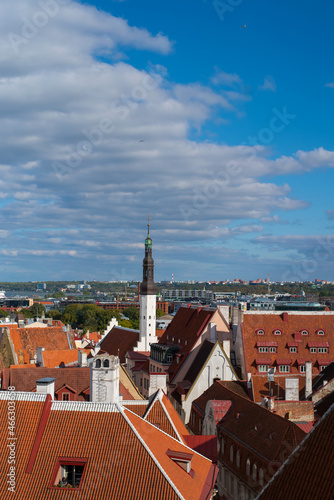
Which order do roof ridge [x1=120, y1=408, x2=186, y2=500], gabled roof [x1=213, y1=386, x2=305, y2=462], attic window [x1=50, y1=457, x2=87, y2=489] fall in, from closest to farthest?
roof ridge [x1=120, y1=408, x2=186, y2=500]
attic window [x1=50, y1=457, x2=87, y2=489]
gabled roof [x1=213, y1=386, x2=305, y2=462]

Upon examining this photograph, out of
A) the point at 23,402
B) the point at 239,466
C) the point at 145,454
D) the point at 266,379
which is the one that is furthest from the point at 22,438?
the point at 266,379

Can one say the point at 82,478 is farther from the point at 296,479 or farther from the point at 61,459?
the point at 296,479

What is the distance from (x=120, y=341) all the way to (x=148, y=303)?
9087 millimetres

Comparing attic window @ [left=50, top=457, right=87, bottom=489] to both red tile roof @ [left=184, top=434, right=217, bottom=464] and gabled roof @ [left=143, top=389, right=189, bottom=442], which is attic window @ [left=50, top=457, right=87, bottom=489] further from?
red tile roof @ [left=184, top=434, right=217, bottom=464]

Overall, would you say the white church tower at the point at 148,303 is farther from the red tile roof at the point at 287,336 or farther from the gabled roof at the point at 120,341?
the red tile roof at the point at 287,336

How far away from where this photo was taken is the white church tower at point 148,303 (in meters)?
95.8

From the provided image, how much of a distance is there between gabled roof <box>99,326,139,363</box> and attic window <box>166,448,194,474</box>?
222 ft

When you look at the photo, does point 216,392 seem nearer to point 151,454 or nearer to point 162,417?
point 162,417

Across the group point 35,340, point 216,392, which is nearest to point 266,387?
point 216,392

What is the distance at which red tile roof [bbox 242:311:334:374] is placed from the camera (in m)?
65.9

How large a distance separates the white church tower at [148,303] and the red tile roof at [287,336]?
29949 mm

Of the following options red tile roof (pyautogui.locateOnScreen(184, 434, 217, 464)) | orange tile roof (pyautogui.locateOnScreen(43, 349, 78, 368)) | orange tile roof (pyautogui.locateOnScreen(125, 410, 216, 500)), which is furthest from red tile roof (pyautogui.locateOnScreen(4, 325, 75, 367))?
orange tile roof (pyautogui.locateOnScreen(125, 410, 216, 500))

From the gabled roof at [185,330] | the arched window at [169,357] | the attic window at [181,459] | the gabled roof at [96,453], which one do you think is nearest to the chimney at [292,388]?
the gabled roof at [185,330]

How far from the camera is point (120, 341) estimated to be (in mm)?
99312
